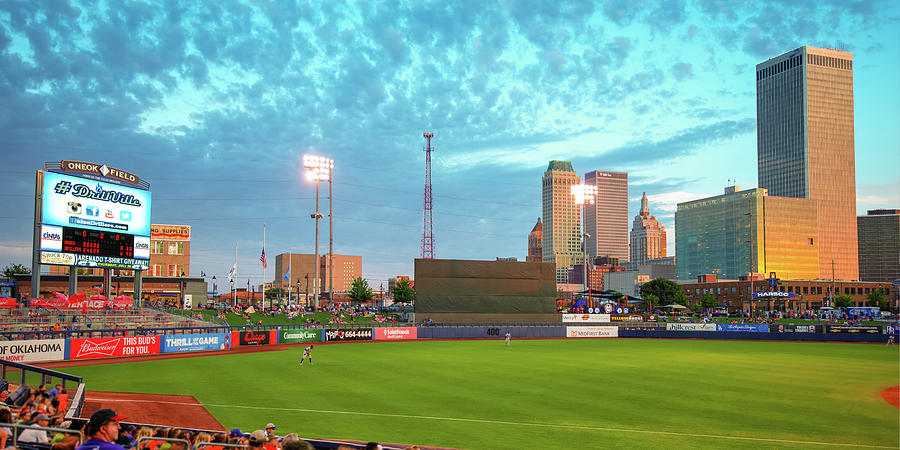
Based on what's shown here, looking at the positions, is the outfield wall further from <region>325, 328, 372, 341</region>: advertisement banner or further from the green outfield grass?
the green outfield grass

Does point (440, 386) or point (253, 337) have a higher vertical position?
point (440, 386)

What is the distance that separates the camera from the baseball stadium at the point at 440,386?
1756 centimetres

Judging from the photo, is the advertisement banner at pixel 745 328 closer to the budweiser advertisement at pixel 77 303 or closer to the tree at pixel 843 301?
the budweiser advertisement at pixel 77 303

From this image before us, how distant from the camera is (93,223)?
47094 millimetres

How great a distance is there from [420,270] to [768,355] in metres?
34.1

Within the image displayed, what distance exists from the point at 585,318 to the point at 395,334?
24.1 meters

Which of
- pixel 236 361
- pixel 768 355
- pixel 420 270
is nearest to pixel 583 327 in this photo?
pixel 420 270

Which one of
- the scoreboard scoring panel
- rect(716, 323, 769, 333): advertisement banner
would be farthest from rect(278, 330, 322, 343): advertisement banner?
rect(716, 323, 769, 333): advertisement banner

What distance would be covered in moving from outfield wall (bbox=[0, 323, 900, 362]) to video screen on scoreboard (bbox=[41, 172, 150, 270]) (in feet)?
26.7

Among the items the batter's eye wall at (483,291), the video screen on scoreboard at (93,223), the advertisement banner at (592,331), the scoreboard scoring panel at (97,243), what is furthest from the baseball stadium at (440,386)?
the scoreboard scoring panel at (97,243)

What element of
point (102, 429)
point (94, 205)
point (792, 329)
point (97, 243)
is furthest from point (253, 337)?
point (792, 329)

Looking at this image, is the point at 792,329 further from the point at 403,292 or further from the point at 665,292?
the point at 665,292

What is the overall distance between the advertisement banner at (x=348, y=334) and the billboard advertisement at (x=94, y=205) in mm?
17926

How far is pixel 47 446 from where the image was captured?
383 inches
